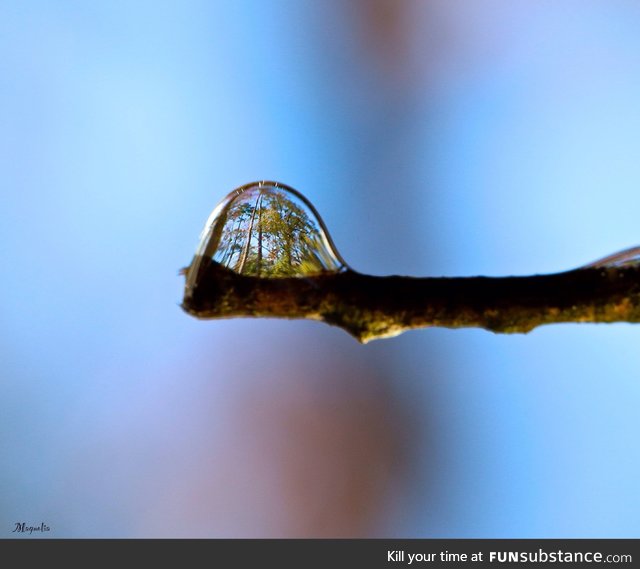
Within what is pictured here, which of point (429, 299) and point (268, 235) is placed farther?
point (268, 235)

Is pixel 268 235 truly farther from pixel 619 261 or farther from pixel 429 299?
pixel 619 261

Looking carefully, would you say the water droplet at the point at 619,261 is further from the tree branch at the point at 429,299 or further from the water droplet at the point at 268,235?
the water droplet at the point at 268,235

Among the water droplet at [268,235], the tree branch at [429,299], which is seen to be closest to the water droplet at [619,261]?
the tree branch at [429,299]

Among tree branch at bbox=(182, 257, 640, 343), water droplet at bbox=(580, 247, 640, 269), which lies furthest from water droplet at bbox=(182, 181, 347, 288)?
water droplet at bbox=(580, 247, 640, 269)

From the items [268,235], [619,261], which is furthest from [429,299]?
[268,235]

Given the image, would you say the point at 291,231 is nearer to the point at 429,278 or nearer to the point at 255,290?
the point at 255,290

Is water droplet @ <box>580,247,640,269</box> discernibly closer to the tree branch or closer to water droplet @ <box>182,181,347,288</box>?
the tree branch

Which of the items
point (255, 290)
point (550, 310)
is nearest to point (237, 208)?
point (255, 290)
